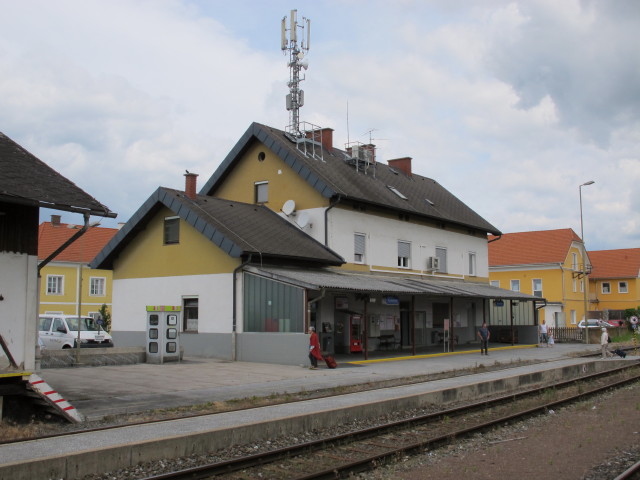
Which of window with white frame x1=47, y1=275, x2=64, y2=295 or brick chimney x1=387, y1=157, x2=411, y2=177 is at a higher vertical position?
brick chimney x1=387, y1=157, x2=411, y2=177

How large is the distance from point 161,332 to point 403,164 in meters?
21.3

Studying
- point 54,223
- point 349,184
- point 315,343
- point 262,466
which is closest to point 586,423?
point 262,466

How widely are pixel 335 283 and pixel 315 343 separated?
10.9ft

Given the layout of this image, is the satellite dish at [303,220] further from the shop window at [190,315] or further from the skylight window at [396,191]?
the skylight window at [396,191]

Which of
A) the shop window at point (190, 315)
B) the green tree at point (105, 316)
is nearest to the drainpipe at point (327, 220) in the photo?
the shop window at point (190, 315)

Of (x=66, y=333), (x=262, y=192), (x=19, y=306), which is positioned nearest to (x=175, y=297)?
(x=66, y=333)

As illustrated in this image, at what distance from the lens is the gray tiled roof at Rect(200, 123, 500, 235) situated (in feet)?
92.1

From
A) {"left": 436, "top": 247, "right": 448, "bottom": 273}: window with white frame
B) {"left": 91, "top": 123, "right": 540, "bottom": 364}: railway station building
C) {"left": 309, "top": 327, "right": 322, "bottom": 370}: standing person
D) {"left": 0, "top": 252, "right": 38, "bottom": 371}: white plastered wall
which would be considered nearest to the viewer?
{"left": 0, "top": 252, "right": 38, "bottom": 371}: white plastered wall

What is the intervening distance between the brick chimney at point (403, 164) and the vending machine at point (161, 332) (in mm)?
20340

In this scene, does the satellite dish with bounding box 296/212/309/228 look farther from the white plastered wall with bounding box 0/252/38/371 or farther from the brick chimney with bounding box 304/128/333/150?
the white plastered wall with bounding box 0/252/38/371

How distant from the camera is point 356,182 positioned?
101 feet

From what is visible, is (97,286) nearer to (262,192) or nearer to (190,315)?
(262,192)

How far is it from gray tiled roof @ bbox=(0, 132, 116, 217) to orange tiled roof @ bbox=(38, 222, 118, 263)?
30.1 m

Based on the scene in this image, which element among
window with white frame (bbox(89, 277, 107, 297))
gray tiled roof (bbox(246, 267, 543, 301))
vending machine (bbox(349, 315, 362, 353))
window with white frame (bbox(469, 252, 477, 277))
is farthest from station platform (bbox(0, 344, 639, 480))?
window with white frame (bbox(89, 277, 107, 297))
